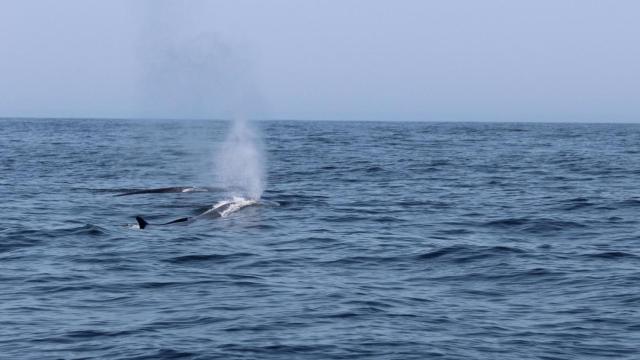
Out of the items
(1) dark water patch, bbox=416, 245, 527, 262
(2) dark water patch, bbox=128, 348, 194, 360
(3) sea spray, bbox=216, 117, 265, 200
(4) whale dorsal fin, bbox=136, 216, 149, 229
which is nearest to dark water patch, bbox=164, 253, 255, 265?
(1) dark water patch, bbox=416, 245, 527, 262

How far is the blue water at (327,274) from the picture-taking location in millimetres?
16234

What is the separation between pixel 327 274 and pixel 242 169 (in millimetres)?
28178

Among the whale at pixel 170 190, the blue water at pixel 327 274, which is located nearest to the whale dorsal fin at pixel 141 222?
the blue water at pixel 327 274

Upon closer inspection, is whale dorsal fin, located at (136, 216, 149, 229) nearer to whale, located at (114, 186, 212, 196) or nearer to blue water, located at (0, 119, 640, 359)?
blue water, located at (0, 119, 640, 359)

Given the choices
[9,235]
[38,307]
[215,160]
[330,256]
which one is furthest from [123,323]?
[215,160]

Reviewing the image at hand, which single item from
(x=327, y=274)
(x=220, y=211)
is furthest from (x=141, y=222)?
(x=327, y=274)

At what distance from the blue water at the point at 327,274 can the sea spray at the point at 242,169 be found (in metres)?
1.12

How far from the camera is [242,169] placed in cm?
5000

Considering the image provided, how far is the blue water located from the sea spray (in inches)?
44.2

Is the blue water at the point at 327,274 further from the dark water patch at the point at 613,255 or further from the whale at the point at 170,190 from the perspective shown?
the whale at the point at 170,190

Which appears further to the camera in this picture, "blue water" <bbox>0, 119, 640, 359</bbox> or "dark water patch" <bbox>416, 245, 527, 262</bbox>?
"dark water patch" <bbox>416, 245, 527, 262</bbox>

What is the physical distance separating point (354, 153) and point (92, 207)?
4493cm

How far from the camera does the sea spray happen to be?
4124 centimetres

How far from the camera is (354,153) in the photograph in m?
79.5
